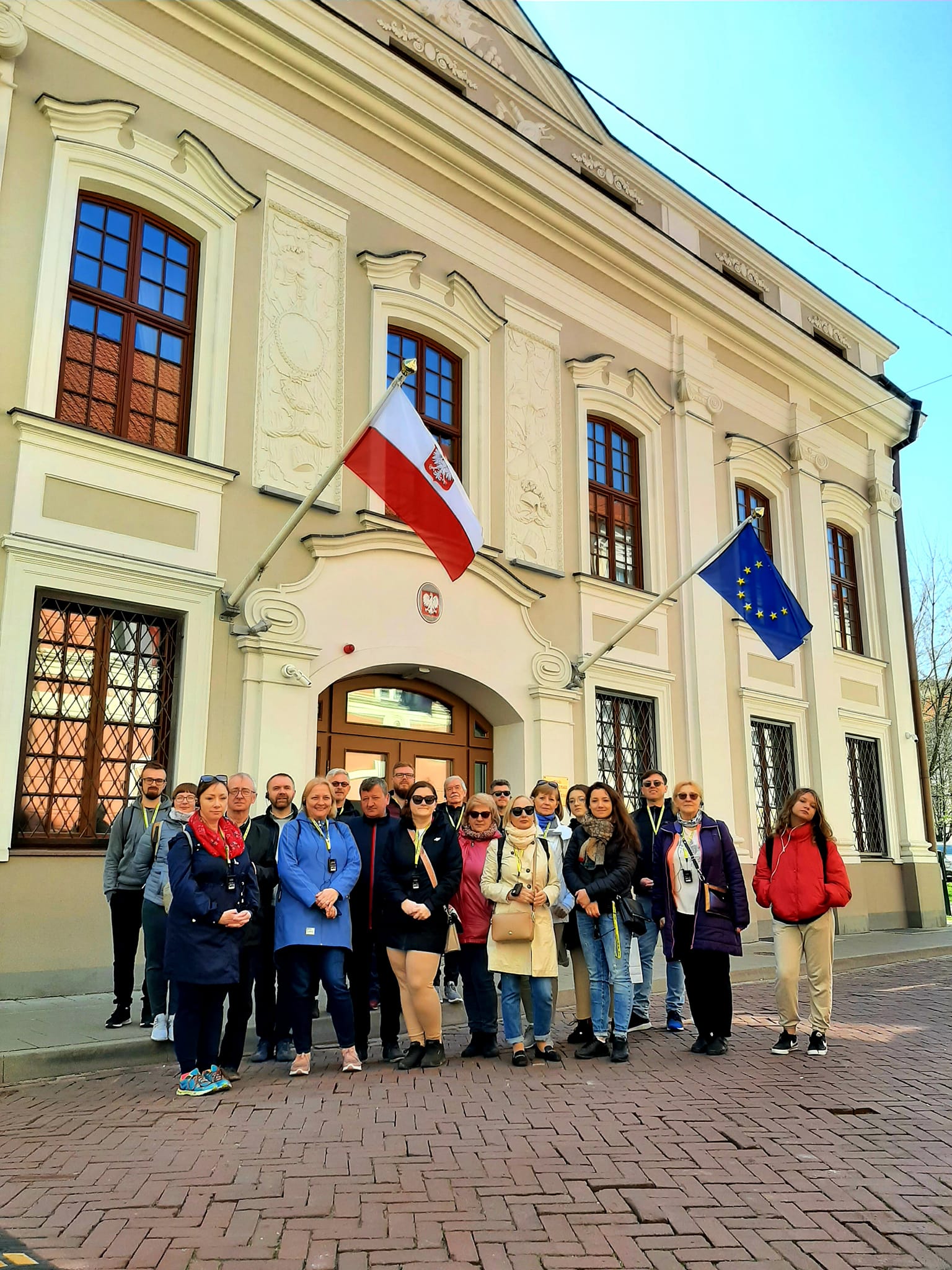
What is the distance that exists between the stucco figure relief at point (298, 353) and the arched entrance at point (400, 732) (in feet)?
8.16

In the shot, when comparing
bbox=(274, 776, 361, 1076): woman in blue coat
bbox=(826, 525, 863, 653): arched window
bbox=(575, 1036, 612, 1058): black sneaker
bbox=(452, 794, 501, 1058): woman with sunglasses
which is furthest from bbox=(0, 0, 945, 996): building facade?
bbox=(575, 1036, 612, 1058): black sneaker

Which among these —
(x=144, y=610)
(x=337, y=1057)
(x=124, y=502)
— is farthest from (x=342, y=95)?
(x=337, y=1057)

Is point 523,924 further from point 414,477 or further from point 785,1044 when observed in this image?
point 414,477

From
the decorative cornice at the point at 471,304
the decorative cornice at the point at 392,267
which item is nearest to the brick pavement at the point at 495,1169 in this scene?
the decorative cornice at the point at 392,267

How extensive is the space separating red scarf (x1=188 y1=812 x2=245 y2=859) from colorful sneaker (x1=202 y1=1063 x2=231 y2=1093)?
117cm

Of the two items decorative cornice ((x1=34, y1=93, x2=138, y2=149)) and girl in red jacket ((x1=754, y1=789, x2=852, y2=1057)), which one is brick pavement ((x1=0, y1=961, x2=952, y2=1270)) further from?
decorative cornice ((x1=34, y1=93, x2=138, y2=149))

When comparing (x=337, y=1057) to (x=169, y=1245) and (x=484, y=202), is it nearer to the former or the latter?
(x=169, y=1245)

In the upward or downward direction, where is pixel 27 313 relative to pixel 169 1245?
upward

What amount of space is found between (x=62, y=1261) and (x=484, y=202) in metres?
13.0

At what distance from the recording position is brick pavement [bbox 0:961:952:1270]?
3625 millimetres

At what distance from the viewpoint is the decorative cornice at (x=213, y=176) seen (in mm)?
10594

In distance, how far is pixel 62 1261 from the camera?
3504 mm

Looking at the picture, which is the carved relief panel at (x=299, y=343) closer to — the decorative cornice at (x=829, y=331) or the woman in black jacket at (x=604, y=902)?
the woman in black jacket at (x=604, y=902)

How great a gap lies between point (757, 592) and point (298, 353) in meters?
6.33
